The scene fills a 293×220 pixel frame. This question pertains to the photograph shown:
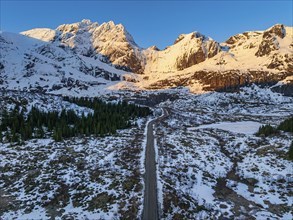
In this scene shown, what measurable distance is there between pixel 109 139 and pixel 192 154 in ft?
65.3

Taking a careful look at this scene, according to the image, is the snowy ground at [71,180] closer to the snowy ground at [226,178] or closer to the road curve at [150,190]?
the road curve at [150,190]

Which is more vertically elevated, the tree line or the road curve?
the tree line

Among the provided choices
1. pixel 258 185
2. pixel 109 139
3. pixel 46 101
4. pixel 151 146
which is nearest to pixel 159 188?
pixel 258 185

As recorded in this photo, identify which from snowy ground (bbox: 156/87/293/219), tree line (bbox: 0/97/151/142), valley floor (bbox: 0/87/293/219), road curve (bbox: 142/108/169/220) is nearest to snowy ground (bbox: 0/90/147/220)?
valley floor (bbox: 0/87/293/219)

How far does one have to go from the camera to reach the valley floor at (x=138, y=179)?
25625 millimetres

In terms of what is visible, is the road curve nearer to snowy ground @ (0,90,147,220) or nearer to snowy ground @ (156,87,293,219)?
snowy ground @ (0,90,147,220)

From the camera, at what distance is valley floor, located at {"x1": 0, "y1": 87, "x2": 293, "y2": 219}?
84.1 ft

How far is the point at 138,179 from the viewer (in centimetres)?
3231

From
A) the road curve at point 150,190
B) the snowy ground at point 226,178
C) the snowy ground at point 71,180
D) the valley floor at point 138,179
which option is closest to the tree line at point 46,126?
the valley floor at point 138,179

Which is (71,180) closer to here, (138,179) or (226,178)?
(138,179)

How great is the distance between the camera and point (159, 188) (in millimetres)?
29562

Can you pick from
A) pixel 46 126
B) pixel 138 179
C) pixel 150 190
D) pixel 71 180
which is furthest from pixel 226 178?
pixel 46 126

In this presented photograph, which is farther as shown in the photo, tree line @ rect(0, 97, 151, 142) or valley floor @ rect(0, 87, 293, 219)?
tree line @ rect(0, 97, 151, 142)

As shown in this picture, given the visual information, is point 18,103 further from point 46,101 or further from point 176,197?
point 176,197
